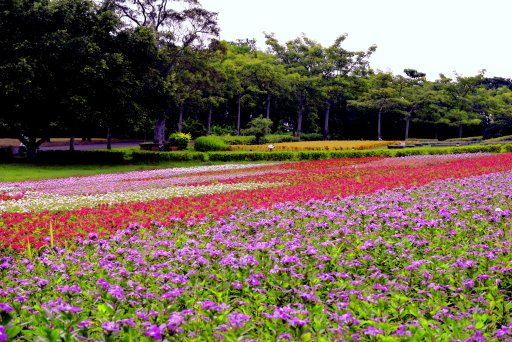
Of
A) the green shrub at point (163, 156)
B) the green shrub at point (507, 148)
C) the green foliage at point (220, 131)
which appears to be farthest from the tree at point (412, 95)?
the green shrub at point (163, 156)

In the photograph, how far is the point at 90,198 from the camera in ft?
48.5

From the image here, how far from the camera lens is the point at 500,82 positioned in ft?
254

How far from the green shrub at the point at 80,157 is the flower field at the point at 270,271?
2075 cm

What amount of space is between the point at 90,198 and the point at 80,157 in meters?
17.9

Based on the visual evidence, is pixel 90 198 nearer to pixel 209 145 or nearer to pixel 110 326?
pixel 110 326

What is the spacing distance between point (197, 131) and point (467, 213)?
161 feet

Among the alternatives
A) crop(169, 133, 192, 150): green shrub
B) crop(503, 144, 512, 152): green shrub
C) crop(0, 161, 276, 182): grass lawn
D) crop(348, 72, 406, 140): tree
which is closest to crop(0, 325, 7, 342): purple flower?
crop(0, 161, 276, 182): grass lawn

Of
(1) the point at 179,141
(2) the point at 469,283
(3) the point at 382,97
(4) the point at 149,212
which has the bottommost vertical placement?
(4) the point at 149,212

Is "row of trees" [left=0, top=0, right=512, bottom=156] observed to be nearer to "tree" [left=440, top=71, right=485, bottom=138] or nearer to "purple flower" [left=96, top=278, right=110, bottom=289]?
"tree" [left=440, top=71, right=485, bottom=138]

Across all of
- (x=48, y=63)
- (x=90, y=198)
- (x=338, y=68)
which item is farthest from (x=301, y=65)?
(x=90, y=198)

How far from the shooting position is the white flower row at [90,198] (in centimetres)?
1305

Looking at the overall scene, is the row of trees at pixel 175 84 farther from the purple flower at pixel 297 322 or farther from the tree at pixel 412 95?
the purple flower at pixel 297 322

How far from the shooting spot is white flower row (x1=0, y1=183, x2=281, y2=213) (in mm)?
13055

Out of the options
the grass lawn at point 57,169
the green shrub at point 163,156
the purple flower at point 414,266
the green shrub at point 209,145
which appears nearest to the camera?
the purple flower at point 414,266
